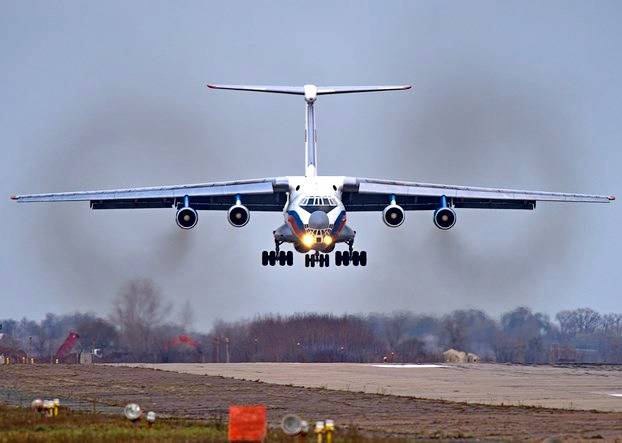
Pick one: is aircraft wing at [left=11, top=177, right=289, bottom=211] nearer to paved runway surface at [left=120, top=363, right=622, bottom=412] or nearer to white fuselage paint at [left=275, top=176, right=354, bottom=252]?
white fuselage paint at [left=275, top=176, right=354, bottom=252]

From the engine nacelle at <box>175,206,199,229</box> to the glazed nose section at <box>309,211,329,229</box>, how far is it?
490 cm

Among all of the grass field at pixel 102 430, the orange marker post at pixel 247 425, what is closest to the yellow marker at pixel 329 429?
the grass field at pixel 102 430

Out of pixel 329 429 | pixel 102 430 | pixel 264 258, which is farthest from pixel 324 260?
pixel 329 429

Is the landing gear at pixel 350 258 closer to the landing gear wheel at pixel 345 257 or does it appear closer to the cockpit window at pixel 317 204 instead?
the landing gear wheel at pixel 345 257

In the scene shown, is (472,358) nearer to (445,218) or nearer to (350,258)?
(350,258)

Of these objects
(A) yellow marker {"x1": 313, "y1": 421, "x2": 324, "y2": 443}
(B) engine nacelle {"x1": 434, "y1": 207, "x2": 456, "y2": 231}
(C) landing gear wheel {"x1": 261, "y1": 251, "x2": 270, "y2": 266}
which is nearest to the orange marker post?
(A) yellow marker {"x1": 313, "y1": 421, "x2": 324, "y2": 443}

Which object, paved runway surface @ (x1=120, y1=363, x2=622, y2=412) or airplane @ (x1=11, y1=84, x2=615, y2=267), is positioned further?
airplane @ (x1=11, y1=84, x2=615, y2=267)

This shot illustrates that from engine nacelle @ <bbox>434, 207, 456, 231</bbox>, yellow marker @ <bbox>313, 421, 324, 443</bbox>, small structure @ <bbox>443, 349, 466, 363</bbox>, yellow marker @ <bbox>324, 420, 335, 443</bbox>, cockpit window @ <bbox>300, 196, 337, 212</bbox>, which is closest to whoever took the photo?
yellow marker @ <bbox>324, 420, 335, 443</bbox>

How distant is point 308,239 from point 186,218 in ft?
15.7

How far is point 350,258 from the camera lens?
5450 cm

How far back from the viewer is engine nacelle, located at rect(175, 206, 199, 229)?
5047 cm

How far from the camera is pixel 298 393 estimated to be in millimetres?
40406

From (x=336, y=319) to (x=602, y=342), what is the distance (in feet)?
43.5

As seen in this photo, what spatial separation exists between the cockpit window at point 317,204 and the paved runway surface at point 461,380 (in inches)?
229
